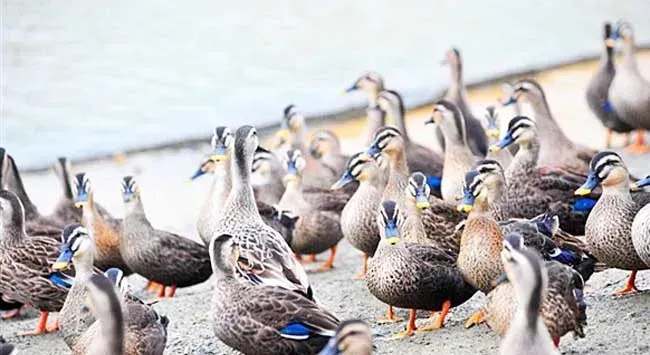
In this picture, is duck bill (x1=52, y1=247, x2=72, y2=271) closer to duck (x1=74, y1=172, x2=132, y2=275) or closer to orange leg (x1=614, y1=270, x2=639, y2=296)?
duck (x1=74, y1=172, x2=132, y2=275)

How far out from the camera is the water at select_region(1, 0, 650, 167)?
1781cm

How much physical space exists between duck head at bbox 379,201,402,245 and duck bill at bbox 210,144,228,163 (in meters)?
2.04

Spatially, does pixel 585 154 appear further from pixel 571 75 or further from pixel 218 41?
pixel 218 41

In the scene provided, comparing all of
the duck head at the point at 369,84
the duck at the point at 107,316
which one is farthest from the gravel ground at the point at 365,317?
the duck head at the point at 369,84

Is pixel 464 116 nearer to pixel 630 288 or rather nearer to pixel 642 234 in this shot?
pixel 630 288


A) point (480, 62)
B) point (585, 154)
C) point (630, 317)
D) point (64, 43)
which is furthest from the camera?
point (64, 43)

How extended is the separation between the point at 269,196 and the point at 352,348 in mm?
5503

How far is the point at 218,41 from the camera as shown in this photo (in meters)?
22.2

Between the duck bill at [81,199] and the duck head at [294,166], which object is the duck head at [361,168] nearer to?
the duck head at [294,166]

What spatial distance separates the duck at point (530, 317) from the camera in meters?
6.44

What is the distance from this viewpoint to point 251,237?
8883 mm

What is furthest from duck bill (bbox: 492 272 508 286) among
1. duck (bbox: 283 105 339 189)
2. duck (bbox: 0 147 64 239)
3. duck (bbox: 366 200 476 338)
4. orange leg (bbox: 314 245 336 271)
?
duck (bbox: 283 105 339 189)

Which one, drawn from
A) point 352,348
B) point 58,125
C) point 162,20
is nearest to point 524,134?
point 352,348

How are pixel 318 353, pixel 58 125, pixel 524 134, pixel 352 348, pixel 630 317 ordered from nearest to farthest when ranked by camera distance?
pixel 352 348
pixel 318 353
pixel 630 317
pixel 524 134
pixel 58 125
